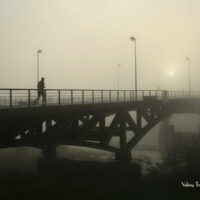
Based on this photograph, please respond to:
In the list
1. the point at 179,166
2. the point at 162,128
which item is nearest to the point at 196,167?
the point at 179,166

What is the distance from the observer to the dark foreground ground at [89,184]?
23.1 meters

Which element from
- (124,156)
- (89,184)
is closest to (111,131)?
(124,156)

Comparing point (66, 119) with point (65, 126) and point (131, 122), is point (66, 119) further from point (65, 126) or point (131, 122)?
point (131, 122)

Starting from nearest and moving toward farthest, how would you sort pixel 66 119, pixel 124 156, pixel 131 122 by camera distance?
pixel 66 119, pixel 124 156, pixel 131 122

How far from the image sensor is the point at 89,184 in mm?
26266

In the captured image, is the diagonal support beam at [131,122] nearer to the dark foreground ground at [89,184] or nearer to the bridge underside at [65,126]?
the bridge underside at [65,126]

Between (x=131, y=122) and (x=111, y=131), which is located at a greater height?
(x=131, y=122)

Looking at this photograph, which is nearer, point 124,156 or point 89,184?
point 89,184

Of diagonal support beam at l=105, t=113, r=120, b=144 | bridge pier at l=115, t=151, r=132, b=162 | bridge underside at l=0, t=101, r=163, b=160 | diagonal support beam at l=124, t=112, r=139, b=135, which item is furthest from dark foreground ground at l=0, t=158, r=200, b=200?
diagonal support beam at l=124, t=112, r=139, b=135

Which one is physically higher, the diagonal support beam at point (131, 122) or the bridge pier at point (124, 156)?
the diagonal support beam at point (131, 122)

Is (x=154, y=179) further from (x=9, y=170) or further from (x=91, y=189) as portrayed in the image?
(x=9, y=170)

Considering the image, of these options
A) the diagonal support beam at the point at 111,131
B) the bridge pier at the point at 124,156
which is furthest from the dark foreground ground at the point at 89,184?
the diagonal support beam at the point at 111,131

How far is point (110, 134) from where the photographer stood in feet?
103

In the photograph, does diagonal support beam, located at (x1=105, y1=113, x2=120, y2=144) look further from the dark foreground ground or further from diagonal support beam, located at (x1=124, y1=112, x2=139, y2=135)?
the dark foreground ground
